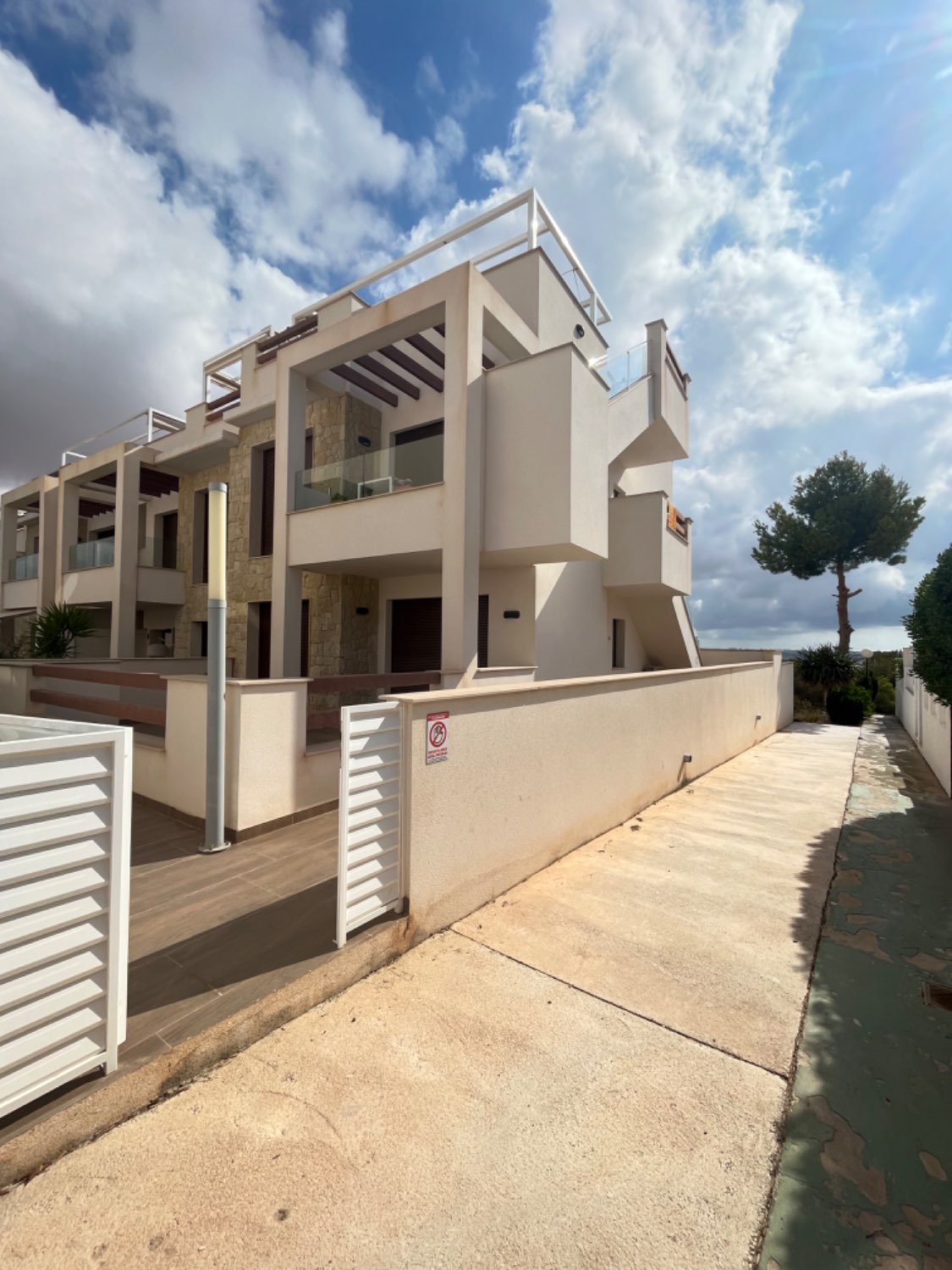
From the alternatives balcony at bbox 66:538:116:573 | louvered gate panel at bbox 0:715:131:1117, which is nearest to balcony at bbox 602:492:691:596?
louvered gate panel at bbox 0:715:131:1117

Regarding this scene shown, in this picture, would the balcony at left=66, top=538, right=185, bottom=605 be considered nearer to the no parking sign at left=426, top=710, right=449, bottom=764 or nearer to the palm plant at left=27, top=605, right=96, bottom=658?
the palm plant at left=27, top=605, right=96, bottom=658

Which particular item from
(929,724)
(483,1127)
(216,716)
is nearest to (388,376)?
(216,716)

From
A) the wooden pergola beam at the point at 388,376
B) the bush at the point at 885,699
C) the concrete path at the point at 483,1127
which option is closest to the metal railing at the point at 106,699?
the concrete path at the point at 483,1127

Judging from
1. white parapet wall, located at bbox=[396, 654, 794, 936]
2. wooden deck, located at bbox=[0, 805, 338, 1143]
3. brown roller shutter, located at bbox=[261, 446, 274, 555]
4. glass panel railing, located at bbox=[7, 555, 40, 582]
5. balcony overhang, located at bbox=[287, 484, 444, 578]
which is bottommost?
wooden deck, located at bbox=[0, 805, 338, 1143]

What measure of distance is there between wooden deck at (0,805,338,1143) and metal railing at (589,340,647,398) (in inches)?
391

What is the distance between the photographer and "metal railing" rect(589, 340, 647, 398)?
10.9 metres

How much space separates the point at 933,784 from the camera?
8945 mm

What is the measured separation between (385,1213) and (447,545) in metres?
6.84

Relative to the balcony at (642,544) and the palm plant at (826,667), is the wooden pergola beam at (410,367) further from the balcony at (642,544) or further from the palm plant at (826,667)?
the palm plant at (826,667)

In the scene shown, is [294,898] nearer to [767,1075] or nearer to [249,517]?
[767,1075]

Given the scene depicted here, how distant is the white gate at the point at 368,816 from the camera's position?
112 inches

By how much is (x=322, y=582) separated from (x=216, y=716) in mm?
6888

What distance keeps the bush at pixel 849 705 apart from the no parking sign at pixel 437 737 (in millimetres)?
19352

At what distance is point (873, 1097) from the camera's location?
7.43 feet
